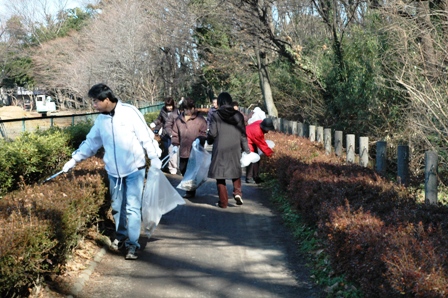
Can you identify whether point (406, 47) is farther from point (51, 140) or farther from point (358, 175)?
point (51, 140)

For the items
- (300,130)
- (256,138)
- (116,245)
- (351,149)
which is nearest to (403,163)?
(351,149)

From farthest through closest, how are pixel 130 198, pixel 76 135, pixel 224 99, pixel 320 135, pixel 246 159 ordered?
pixel 320 135
pixel 76 135
pixel 246 159
pixel 224 99
pixel 130 198

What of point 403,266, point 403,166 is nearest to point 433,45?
point 403,166

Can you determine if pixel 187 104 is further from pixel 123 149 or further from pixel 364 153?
pixel 123 149

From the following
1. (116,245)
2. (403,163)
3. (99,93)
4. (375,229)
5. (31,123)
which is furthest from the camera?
(31,123)

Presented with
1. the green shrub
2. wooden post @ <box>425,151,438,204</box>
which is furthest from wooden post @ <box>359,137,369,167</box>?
the green shrub

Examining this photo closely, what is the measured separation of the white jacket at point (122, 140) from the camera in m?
6.93

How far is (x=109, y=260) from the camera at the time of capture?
7129mm

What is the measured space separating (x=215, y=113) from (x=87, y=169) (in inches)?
104

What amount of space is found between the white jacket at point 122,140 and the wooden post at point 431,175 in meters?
3.25

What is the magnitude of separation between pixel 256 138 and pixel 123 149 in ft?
20.8

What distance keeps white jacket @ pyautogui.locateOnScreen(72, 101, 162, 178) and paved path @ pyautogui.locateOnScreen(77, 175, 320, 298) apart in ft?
3.75

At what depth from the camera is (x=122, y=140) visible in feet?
22.7

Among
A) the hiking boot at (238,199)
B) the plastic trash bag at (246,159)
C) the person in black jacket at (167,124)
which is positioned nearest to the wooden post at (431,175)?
the hiking boot at (238,199)
